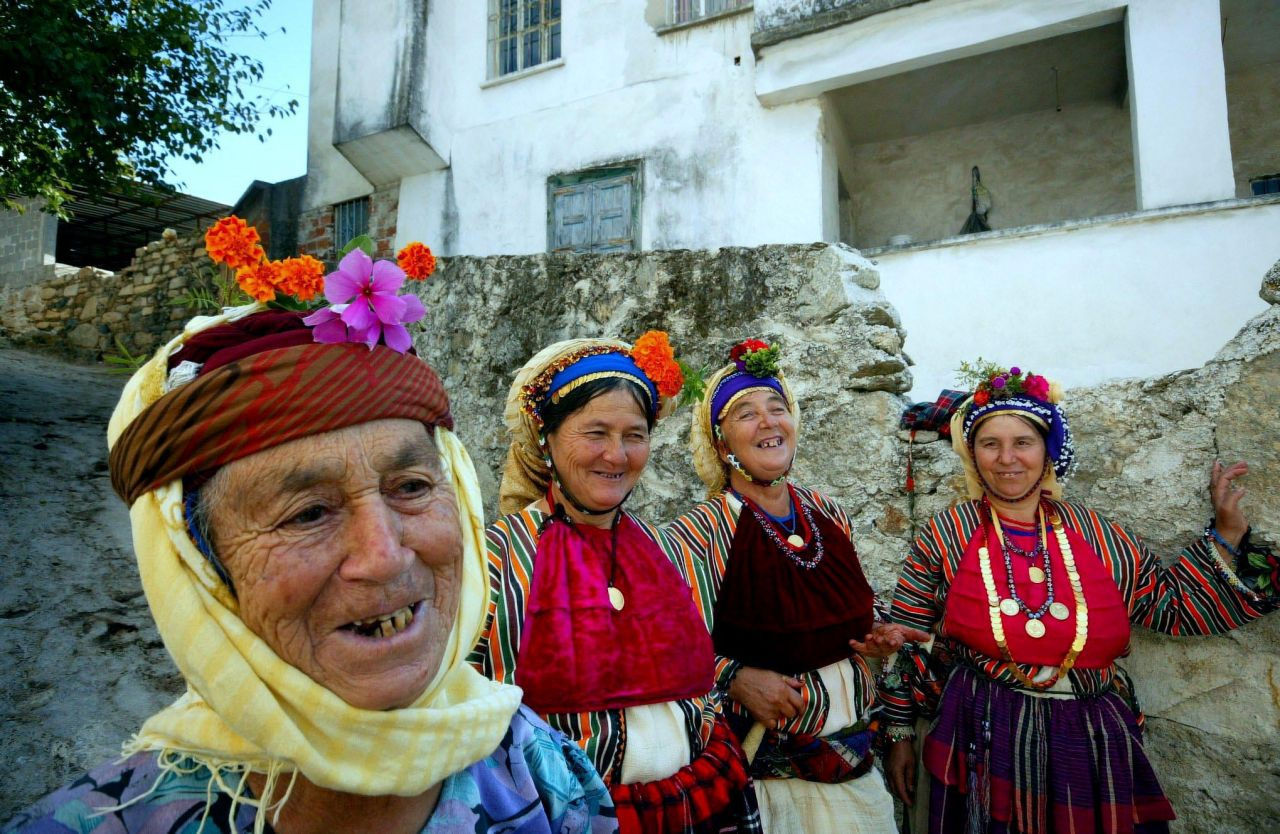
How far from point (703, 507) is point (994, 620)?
0.98 m

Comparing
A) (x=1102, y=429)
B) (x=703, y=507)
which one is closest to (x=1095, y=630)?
(x=1102, y=429)

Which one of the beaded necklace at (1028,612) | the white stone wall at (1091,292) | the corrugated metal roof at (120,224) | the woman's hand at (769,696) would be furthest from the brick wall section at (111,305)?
the beaded necklace at (1028,612)

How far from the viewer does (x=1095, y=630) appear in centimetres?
225

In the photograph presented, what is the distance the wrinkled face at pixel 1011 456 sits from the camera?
2.46m

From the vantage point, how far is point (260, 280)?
4.22 ft

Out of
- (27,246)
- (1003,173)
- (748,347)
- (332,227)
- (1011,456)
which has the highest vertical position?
(27,246)

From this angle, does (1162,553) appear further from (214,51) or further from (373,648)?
(214,51)

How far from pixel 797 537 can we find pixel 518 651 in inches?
41.3

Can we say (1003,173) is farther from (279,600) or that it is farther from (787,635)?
(279,600)

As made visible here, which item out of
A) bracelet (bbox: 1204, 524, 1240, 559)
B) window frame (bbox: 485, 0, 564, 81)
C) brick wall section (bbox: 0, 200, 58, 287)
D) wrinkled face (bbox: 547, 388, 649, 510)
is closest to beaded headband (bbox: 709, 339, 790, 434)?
→ wrinkled face (bbox: 547, 388, 649, 510)

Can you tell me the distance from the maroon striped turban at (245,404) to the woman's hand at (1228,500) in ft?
8.45

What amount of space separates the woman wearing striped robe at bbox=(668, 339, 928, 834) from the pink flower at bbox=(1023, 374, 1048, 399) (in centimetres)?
81

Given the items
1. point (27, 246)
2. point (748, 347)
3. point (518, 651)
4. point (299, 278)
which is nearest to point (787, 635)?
point (518, 651)

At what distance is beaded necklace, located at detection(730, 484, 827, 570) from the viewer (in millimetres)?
2410
